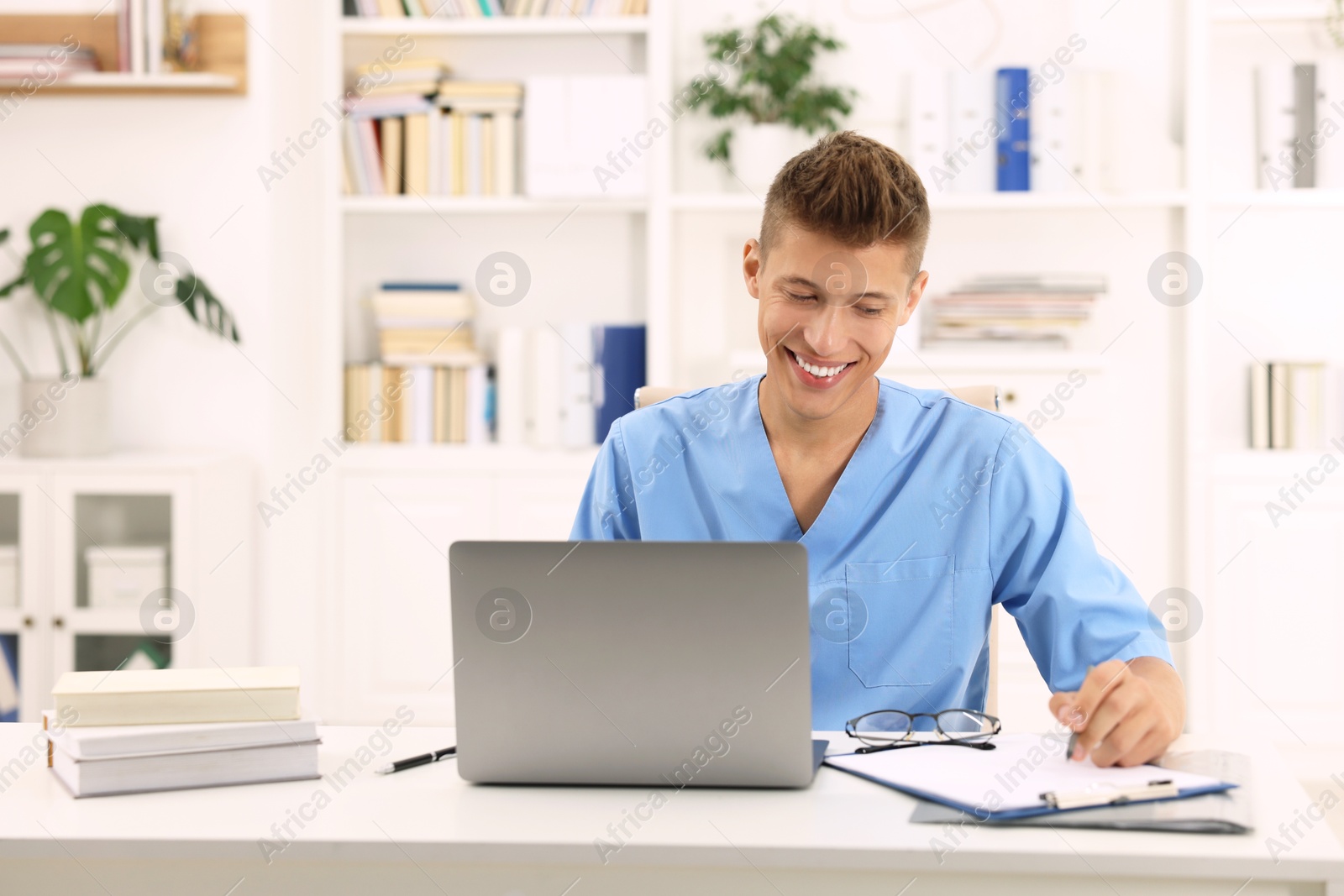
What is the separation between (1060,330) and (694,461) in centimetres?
179

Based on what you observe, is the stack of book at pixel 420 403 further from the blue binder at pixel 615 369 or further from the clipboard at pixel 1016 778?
the clipboard at pixel 1016 778

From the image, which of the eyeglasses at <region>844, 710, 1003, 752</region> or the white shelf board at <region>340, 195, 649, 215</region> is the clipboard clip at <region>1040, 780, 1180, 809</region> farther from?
the white shelf board at <region>340, 195, 649, 215</region>

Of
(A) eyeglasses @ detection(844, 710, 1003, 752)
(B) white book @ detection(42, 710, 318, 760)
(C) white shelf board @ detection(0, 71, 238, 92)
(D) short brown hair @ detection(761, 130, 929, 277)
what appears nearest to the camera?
(B) white book @ detection(42, 710, 318, 760)

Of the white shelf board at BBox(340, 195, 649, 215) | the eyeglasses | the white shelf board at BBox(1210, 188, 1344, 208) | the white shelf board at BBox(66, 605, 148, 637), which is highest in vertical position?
the white shelf board at BBox(340, 195, 649, 215)

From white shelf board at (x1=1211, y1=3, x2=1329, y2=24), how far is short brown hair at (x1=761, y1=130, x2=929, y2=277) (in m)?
2.10

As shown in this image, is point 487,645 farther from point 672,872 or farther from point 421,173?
point 421,173

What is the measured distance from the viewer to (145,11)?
2.90 meters

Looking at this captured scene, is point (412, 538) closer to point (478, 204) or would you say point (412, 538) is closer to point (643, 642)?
point (478, 204)

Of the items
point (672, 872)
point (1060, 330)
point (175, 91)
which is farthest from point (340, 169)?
point (672, 872)

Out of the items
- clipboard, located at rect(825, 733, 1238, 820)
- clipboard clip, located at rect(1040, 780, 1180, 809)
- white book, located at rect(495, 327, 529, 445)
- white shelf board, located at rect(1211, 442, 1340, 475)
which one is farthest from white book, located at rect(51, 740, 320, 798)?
white shelf board, located at rect(1211, 442, 1340, 475)

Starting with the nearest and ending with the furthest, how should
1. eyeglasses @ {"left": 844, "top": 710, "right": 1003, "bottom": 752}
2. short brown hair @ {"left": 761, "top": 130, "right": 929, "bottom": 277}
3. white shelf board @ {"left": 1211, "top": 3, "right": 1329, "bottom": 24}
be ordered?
1. eyeglasses @ {"left": 844, "top": 710, "right": 1003, "bottom": 752}
2. short brown hair @ {"left": 761, "top": 130, "right": 929, "bottom": 277}
3. white shelf board @ {"left": 1211, "top": 3, "right": 1329, "bottom": 24}

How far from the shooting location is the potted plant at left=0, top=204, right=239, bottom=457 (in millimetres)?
2725

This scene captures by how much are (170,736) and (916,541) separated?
0.82 meters

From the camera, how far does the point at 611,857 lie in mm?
855
